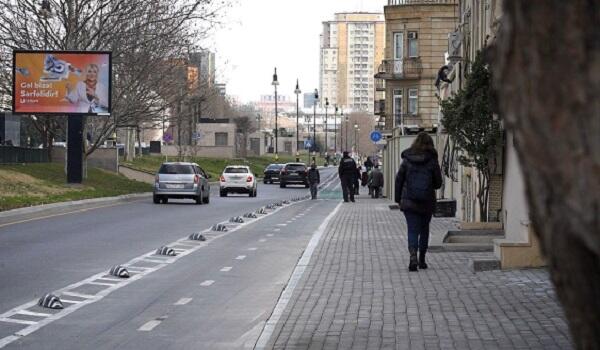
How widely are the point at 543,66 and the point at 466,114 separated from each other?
55.7 feet

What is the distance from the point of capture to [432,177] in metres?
13.6

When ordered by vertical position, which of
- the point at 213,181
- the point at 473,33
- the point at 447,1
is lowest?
the point at 213,181

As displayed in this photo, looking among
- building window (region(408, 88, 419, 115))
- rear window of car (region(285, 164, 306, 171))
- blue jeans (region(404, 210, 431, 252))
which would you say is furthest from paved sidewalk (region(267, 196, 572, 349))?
rear window of car (region(285, 164, 306, 171))

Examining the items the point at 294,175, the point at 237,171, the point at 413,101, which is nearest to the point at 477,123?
the point at 237,171

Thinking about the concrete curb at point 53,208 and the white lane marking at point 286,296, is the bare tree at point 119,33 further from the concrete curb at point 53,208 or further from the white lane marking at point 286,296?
the white lane marking at point 286,296

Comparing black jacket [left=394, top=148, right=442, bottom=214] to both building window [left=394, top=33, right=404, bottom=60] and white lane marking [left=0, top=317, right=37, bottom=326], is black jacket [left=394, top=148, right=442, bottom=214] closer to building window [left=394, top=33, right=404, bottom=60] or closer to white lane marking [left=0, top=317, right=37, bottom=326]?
white lane marking [left=0, top=317, right=37, bottom=326]

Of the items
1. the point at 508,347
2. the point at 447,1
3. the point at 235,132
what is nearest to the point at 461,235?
the point at 508,347

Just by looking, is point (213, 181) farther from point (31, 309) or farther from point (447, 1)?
point (31, 309)

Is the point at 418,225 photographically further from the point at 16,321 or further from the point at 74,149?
the point at 74,149

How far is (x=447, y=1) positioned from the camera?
2192 inches

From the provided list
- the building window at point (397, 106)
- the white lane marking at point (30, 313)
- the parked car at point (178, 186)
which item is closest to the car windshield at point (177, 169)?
the parked car at point (178, 186)

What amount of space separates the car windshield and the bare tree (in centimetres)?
729

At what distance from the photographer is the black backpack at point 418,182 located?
1349cm

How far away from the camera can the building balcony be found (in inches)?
2210
